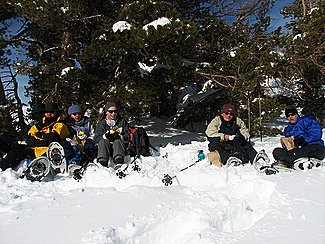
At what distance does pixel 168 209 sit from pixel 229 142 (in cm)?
277

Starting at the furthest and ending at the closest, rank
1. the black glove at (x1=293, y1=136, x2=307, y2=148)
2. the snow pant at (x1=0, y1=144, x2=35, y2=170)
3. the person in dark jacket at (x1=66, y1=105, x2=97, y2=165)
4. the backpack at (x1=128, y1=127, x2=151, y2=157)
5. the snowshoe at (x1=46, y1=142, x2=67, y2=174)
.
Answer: the backpack at (x1=128, y1=127, x2=151, y2=157), the person in dark jacket at (x1=66, y1=105, x2=97, y2=165), the black glove at (x1=293, y1=136, x2=307, y2=148), the snow pant at (x1=0, y1=144, x2=35, y2=170), the snowshoe at (x1=46, y1=142, x2=67, y2=174)

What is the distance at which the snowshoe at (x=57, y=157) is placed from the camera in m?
5.07

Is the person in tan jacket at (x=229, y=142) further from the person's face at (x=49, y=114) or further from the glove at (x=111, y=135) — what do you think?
the person's face at (x=49, y=114)

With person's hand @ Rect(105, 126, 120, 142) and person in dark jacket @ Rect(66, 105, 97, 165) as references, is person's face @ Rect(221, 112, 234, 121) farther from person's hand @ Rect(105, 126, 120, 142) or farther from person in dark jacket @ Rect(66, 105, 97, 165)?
person in dark jacket @ Rect(66, 105, 97, 165)

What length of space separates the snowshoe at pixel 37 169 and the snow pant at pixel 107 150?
1.00m

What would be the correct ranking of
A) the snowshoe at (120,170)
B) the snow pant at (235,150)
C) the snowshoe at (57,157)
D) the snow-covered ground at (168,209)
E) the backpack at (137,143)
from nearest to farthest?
the snow-covered ground at (168,209) → the snowshoe at (120,170) → the snowshoe at (57,157) → the snow pant at (235,150) → the backpack at (137,143)

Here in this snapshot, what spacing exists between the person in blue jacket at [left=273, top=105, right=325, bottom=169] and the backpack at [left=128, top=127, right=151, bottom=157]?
263 cm

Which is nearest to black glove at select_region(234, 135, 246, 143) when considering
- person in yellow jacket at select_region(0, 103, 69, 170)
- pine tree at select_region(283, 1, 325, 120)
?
person in yellow jacket at select_region(0, 103, 69, 170)

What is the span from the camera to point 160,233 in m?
3.00

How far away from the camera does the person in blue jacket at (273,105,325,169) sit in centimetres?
522

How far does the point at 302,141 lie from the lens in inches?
214

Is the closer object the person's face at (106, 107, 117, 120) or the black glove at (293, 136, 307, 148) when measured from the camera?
the black glove at (293, 136, 307, 148)

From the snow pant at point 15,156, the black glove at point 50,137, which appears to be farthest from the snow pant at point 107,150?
the snow pant at point 15,156

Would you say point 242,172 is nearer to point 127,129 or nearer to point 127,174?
point 127,174
